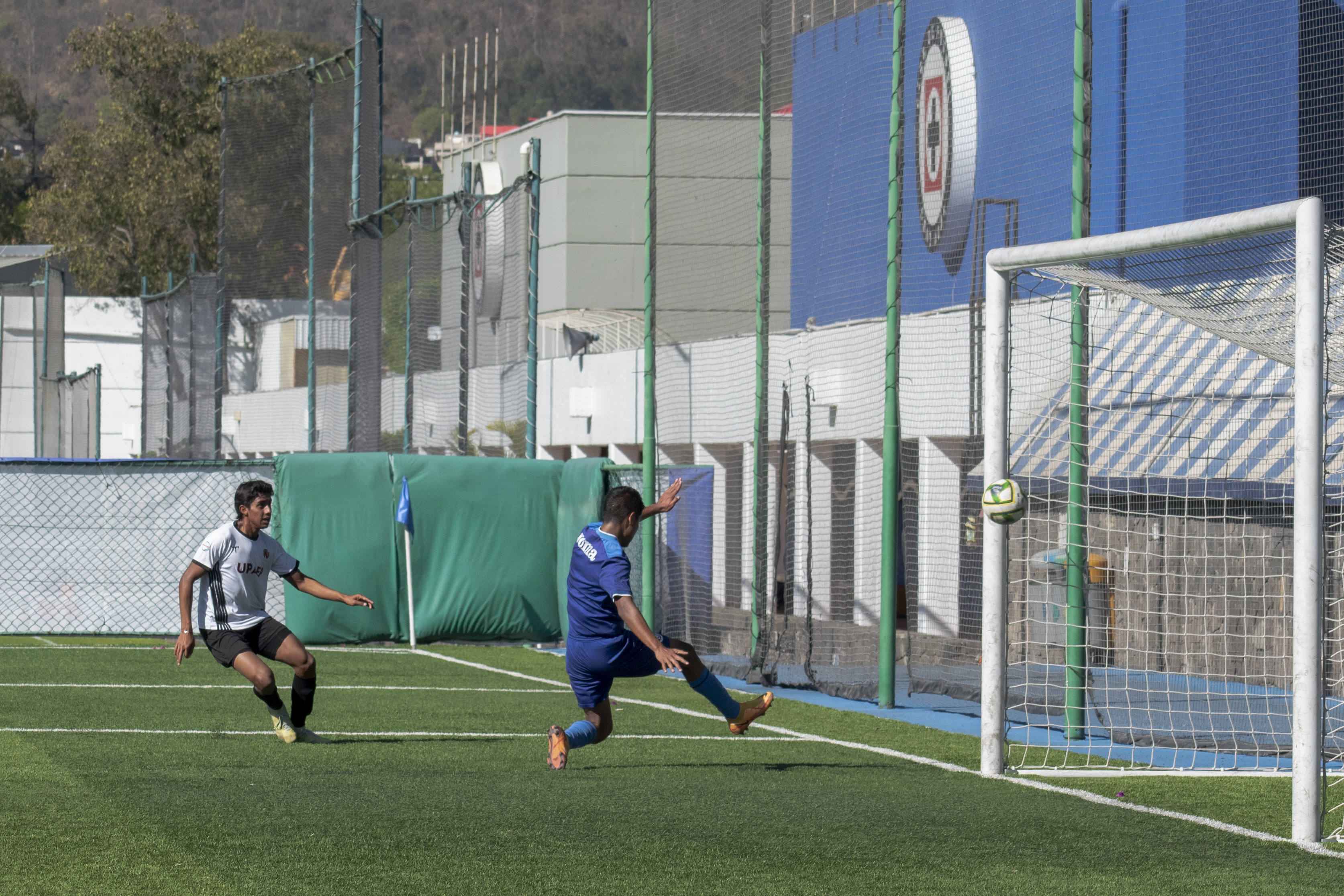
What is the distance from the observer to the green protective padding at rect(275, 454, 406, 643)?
60.9 ft

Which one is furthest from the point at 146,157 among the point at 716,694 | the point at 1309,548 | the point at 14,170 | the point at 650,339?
the point at 1309,548

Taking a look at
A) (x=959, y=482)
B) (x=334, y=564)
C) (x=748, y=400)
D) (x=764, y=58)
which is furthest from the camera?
(x=334, y=564)

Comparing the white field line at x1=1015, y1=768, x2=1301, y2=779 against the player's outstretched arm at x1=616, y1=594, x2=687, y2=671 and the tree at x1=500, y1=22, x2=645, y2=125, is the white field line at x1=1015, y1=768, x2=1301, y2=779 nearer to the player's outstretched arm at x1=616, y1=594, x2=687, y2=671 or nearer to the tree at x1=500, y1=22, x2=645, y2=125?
the player's outstretched arm at x1=616, y1=594, x2=687, y2=671

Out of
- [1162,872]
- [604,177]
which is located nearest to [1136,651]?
[1162,872]

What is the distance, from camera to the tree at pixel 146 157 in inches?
2082

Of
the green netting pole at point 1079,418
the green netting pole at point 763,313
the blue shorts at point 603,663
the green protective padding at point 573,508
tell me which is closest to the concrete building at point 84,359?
the green protective padding at point 573,508

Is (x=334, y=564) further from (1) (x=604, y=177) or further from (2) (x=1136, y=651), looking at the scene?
(1) (x=604, y=177)

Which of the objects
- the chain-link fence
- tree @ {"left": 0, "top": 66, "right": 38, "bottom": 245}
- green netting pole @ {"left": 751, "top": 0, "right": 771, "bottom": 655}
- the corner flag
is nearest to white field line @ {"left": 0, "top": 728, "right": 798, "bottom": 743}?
green netting pole @ {"left": 751, "top": 0, "right": 771, "bottom": 655}

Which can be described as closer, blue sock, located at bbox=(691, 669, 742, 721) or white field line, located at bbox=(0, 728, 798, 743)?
blue sock, located at bbox=(691, 669, 742, 721)

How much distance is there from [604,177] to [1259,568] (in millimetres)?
35517

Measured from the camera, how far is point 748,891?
6.37 m

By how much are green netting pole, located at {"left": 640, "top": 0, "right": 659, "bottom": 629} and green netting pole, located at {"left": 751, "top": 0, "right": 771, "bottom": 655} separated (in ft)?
4.97

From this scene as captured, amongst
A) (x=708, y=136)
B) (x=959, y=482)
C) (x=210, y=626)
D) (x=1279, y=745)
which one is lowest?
(x=1279, y=745)

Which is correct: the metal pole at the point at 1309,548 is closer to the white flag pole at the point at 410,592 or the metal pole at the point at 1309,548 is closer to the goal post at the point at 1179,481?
the goal post at the point at 1179,481
